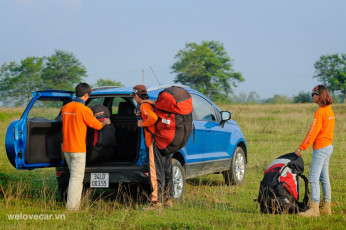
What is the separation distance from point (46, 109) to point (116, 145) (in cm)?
124

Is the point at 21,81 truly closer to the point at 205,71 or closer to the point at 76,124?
the point at 205,71

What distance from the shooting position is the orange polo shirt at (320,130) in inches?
253

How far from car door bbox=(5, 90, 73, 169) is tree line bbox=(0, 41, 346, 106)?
75.6m

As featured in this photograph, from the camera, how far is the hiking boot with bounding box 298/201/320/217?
6.34m

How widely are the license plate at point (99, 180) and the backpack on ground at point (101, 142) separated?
1.24 feet

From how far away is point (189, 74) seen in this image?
288ft

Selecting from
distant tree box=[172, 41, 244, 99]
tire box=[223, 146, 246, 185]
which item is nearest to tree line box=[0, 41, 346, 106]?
distant tree box=[172, 41, 244, 99]

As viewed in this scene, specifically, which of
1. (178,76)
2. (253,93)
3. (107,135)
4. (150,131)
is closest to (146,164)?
(150,131)

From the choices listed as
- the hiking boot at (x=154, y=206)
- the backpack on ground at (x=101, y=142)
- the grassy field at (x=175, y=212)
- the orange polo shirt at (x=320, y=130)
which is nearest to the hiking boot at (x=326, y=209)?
the grassy field at (x=175, y=212)

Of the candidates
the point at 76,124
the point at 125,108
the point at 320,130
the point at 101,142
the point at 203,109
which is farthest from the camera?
the point at 203,109

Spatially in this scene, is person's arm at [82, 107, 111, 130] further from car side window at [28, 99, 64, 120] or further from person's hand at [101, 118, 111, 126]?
car side window at [28, 99, 64, 120]

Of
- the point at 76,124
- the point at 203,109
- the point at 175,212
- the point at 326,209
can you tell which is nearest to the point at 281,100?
the point at 203,109

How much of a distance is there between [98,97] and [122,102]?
56 cm

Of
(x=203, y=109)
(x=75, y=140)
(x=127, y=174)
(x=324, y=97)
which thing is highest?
(x=324, y=97)
